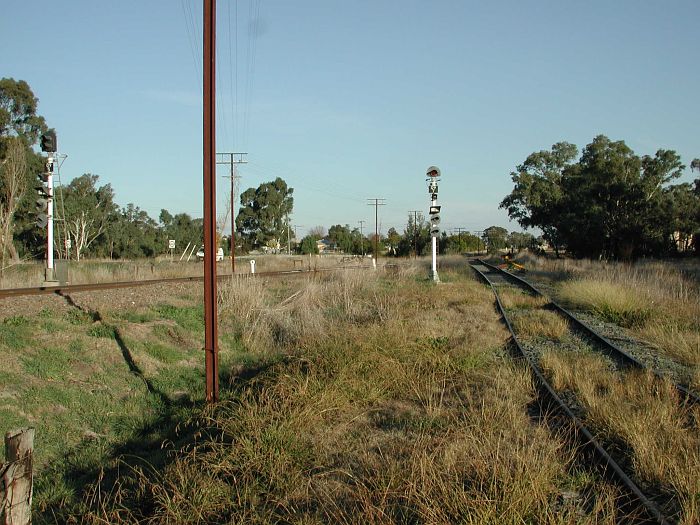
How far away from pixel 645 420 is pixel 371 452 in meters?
Answer: 2.71

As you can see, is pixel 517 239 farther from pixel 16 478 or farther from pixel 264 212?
pixel 16 478

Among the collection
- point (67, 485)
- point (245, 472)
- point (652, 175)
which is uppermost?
point (652, 175)

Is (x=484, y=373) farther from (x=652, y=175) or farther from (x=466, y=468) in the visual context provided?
(x=652, y=175)

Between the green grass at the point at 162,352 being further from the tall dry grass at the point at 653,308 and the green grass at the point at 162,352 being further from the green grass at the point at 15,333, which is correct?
the tall dry grass at the point at 653,308

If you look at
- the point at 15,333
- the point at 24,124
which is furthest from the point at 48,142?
the point at 24,124

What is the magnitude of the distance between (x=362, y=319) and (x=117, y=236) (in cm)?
7217

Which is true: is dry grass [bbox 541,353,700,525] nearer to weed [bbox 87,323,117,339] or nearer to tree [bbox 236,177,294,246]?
weed [bbox 87,323,117,339]

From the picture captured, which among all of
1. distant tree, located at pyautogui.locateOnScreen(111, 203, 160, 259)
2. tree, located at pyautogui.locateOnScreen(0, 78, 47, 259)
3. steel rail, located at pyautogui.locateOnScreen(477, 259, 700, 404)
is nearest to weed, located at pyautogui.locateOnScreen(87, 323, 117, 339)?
steel rail, located at pyautogui.locateOnScreen(477, 259, 700, 404)

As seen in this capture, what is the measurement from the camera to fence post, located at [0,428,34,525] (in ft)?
12.2

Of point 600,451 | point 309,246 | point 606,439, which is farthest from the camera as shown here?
point 309,246

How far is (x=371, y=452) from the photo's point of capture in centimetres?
551

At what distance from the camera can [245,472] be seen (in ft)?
16.8

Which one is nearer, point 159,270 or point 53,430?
point 53,430

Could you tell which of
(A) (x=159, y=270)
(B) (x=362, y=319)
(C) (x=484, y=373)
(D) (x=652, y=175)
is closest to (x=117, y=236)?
(A) (x=159, y=270)
